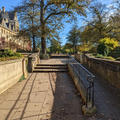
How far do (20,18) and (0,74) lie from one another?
14853mm

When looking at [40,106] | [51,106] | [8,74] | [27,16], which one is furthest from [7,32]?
[51,106]

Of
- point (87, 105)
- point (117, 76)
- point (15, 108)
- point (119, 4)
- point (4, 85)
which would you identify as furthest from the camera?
point (119, 4)

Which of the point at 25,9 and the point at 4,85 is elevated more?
the point at 25,9

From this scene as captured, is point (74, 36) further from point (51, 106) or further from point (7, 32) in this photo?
point (51, 106)

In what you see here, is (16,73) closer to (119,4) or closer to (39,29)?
(39,29)

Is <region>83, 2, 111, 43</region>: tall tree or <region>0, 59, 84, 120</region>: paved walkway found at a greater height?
<region>83, 2, 111, 43</region>: tall tree

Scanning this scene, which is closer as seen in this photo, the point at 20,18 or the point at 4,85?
the point at 4,85

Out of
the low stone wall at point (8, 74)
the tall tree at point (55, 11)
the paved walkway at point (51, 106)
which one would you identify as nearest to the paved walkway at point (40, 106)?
the paved walkway at point (51, 106)

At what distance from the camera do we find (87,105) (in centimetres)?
297

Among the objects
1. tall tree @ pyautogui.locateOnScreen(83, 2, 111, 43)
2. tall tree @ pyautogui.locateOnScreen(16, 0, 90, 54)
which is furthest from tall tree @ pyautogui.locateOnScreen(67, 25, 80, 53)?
tall tree @ pyautogui.locateOnScreen(16, 0, 90, 54)

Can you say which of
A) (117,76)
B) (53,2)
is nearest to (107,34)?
(53,2)

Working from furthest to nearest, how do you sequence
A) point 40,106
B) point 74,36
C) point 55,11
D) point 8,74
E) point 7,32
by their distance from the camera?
point 7,32
point 74,36
point 55,11
point 8,74
point 40,106

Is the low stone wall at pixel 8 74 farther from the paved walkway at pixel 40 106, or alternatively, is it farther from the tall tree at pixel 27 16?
the tall tree at pixel 27 16

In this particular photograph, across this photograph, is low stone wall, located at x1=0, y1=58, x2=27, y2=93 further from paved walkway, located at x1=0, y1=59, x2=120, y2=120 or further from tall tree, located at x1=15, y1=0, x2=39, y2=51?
tall tree, located at x1=15, y1=0, x2=39, y2=51
